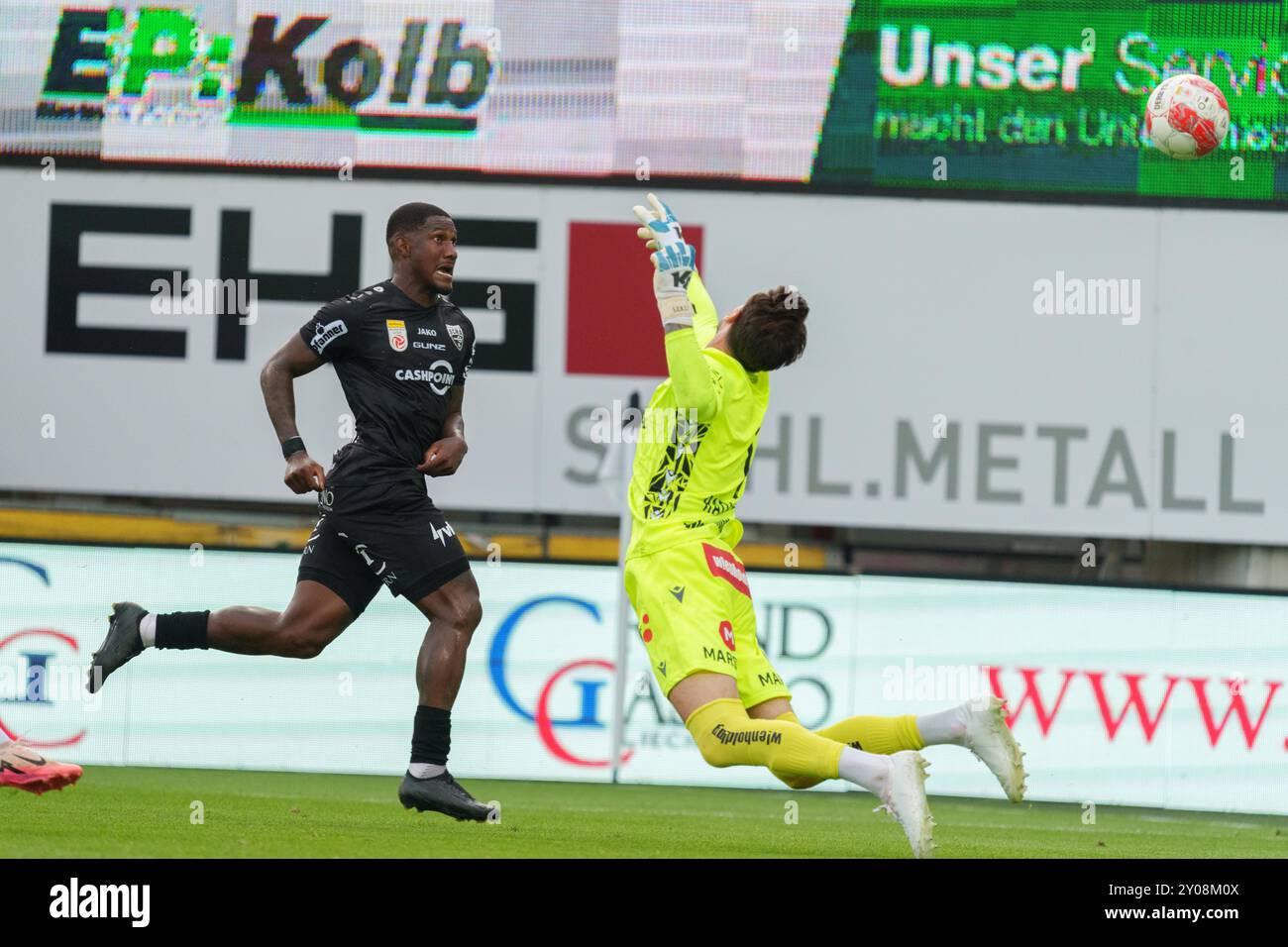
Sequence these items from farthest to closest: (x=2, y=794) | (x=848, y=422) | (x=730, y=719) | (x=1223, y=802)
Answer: (x=848, y=422) → (x=1223, y=802) → (x=2, y=794) → (x=730, y=719)

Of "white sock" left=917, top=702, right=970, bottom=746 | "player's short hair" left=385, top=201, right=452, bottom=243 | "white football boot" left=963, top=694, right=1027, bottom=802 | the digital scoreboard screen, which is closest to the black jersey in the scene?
"player's short hair" left=385, top=201, right=452, bottom=243

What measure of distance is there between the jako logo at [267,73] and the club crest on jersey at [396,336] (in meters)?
7.11

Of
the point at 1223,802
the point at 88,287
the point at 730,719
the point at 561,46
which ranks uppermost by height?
the point at 561,46

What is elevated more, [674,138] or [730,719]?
[674,138]

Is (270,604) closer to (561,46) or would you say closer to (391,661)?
(391,661)

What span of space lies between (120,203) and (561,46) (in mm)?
3372

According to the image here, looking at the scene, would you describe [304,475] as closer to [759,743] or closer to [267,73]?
[759,743]

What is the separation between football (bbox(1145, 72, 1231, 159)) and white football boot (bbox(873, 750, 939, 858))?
4.78 m

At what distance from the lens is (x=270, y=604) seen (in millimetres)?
11914

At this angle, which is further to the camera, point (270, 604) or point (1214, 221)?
point (1214, 221)

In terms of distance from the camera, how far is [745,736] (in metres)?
5.99

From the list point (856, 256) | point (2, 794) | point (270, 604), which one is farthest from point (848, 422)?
point (2, 794)

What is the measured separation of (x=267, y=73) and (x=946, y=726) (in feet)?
30.8

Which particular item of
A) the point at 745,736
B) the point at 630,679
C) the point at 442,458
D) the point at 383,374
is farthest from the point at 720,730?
the point at 630,679
